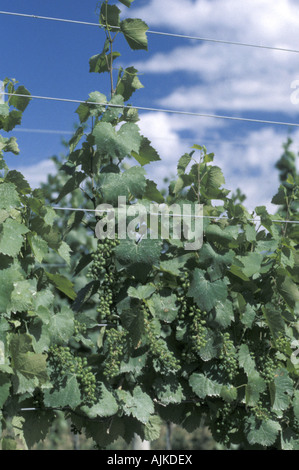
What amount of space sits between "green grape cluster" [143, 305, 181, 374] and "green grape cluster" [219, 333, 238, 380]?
229 mm

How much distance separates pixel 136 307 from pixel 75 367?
1.17 feet

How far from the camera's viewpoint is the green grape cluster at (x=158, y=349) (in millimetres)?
2619

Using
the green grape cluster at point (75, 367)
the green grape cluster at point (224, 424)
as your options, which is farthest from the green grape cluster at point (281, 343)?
the green grape cluster at point (75, 367)

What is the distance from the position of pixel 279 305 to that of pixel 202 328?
515 millimetres

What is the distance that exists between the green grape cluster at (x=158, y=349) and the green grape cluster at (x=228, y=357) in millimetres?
229

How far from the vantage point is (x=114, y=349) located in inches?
103

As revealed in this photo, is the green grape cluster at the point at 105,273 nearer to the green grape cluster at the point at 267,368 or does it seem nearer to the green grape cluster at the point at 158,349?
the green grape cluster at the point at 158,349

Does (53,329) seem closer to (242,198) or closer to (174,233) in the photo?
(174,233)

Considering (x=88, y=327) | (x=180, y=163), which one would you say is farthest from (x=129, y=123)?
(x=88, y=327)

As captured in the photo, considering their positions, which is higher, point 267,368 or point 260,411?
point 267,368

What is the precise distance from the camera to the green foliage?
8.23 ft

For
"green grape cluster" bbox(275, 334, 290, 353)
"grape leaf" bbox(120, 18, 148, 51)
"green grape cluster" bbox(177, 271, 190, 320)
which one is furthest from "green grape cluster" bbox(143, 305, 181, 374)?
"grape leaf" bbox(120, 18, 148, 51)

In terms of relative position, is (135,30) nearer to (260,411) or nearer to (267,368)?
(267,368)

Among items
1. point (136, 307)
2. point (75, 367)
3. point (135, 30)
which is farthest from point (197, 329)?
point (135, 30)
